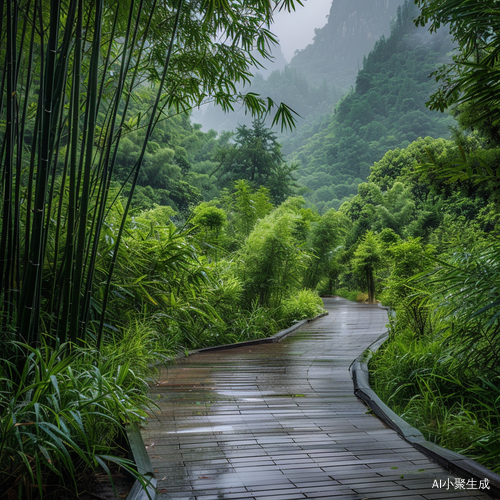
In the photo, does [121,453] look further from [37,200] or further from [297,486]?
[37,200]

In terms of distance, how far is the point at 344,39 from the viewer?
65.6m

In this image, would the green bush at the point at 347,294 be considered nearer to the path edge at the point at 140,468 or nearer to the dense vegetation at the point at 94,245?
the dense vegetation at the point at 94,245

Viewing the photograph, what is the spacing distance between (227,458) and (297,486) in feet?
1.20

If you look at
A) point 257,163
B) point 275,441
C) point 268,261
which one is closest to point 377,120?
A: point 257,163

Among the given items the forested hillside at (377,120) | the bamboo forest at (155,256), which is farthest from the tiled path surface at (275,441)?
the forested hillside at (377,120)

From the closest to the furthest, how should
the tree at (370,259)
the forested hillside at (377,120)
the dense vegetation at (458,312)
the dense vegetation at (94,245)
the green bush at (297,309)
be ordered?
the dense vegetation at (94,245), the dense vegetation at (458,312), the green bush at (297,309), the tree at (370,259), the forested hillside at (377,120)

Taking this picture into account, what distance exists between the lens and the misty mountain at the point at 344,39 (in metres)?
62.4

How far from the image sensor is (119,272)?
3.04 m

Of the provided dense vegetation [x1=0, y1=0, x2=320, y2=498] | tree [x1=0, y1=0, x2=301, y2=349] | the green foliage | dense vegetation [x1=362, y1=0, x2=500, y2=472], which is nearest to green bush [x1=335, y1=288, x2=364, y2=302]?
dense vegetation [x1=0, y1=0, x2=320, y2=498]

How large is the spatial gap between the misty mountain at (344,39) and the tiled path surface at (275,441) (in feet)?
205

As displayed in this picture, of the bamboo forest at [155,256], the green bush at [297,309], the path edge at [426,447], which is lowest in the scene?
the path edge at [426,447]

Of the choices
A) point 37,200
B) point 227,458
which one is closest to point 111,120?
point 37,200

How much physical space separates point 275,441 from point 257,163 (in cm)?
1766

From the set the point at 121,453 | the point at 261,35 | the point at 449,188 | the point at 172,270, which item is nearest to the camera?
the point at 121,453
